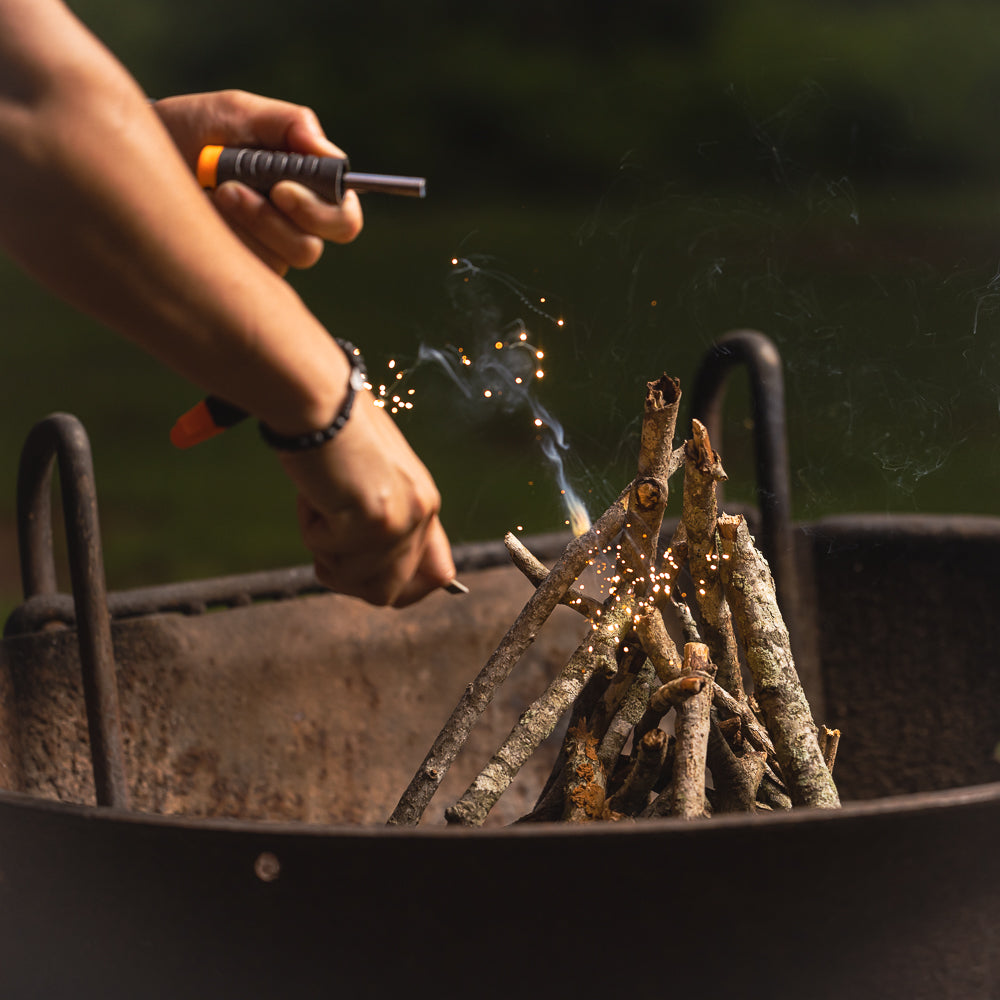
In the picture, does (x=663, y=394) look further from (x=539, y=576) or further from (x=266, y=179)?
(x=266, y=179)

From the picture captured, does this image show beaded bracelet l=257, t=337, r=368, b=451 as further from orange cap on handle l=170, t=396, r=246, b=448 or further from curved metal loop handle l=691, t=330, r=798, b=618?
curved metal loop handle l=691, t=330, r=798, b=618

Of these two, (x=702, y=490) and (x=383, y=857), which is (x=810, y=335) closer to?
(x=702, y=490)

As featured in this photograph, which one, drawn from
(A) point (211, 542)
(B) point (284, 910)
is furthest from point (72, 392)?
(B) point (284, 910)

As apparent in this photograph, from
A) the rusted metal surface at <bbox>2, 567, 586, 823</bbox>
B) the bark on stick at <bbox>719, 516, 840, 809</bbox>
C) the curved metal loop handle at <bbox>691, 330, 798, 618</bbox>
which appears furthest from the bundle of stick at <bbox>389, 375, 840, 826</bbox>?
the rusted metal surface at <bbox>2, 567, 586, 823</bbox>

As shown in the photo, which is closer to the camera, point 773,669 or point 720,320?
point 773,669

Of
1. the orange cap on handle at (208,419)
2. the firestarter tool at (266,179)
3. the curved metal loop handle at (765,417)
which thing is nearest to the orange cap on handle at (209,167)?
the firestarter tool at (266,179)

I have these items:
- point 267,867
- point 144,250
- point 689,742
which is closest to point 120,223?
point 144,250
